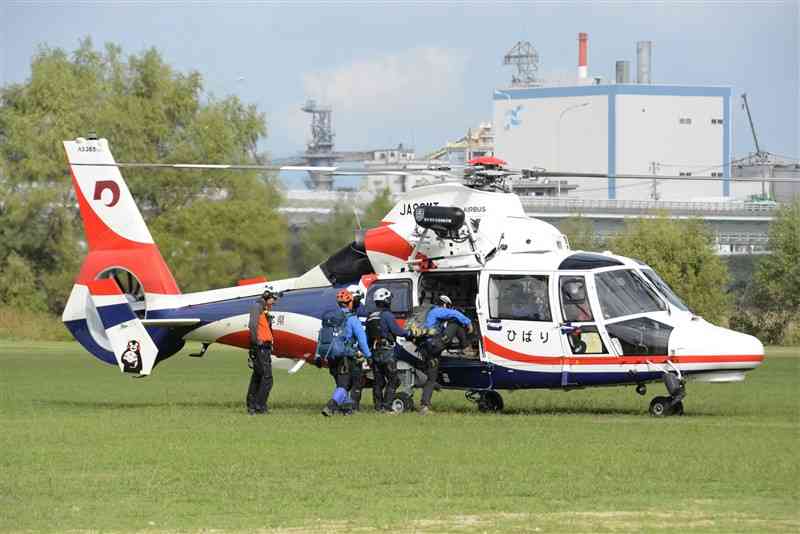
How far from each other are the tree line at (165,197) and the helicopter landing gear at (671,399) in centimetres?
4126

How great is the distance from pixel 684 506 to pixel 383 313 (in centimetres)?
948

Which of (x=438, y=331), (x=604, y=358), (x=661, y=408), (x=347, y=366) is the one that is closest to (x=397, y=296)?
(x=438, y=331)

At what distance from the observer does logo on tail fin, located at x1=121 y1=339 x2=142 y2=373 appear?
2391 centimetres

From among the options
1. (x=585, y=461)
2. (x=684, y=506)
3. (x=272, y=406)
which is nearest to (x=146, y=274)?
(x=272, y=406)

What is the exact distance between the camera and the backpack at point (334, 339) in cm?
2153

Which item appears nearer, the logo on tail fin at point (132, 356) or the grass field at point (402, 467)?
the grass field at point (402, 467)

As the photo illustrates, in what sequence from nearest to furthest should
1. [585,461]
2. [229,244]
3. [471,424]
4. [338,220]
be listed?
[585,461]
[471,424]
[338,220]
[229,244]

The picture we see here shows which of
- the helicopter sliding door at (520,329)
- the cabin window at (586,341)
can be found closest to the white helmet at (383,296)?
the helicopter sliding door at (520,329)

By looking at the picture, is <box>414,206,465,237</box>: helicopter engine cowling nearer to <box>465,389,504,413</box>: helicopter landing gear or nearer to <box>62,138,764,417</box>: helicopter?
<box>62,138,764,417</box>: helicopter

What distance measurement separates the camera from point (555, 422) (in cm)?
2044

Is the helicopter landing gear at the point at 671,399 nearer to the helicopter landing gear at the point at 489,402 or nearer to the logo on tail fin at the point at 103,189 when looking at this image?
the helicopter landing gear at the point at 489,402

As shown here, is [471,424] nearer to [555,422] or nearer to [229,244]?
[555,422]

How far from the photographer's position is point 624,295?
70.3 feet

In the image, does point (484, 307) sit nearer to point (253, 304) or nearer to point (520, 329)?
point (520, 329)
